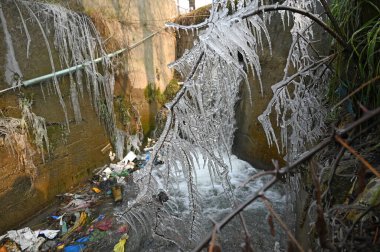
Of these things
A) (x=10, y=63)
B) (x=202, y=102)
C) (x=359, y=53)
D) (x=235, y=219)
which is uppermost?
(x=10, y=63)

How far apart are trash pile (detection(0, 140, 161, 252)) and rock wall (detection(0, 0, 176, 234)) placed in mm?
312

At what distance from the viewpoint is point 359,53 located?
1.76 m

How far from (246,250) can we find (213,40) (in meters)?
1.03

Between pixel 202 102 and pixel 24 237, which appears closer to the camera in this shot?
pixel 202 102

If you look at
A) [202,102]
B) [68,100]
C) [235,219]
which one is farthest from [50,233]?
[202,102]

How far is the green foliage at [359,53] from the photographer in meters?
1.64

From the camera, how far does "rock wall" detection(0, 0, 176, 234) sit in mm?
3564

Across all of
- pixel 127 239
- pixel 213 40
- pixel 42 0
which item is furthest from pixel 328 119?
pixel 42 0

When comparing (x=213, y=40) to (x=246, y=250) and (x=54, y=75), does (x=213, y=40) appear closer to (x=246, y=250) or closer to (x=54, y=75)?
(x=246, y=250)

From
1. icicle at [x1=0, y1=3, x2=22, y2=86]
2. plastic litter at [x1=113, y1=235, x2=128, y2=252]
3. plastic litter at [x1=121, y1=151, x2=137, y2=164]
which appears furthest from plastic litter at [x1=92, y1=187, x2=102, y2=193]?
icicle at [x1=0, y1=3, x2=22, y2=86]

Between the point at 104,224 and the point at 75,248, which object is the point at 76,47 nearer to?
the point at 104,224

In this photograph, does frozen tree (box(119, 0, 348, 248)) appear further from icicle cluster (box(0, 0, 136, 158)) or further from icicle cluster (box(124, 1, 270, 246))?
icicle cluster (box(0, 0, 136, 158))

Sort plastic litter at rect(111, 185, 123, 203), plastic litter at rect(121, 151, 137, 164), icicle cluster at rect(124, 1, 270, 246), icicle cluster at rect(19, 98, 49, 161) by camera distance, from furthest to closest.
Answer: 1. plastic litter at rect(121, 151, 137, 164)
2. plastic litter at rect(111, 185, 123, 203)
3. icicle cluster at rect(19, 98, 49, 161)
4. icicle cluster at rect(124, 1, 270, 246)

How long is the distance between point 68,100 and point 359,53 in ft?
15.3
